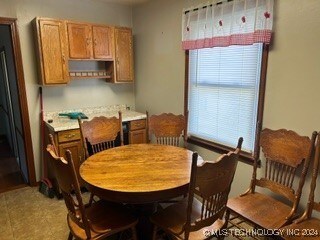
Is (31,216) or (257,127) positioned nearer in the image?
(257,127)

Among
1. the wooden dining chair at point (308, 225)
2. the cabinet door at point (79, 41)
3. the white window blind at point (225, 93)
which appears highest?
Answer: the cabinet door at point (79, 41)

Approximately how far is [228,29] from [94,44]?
1.78 metres

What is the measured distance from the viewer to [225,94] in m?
2.57

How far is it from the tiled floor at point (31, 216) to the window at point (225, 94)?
1065 millimetres

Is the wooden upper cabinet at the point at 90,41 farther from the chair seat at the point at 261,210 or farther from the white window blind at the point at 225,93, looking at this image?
the chair seat at the point at 261,210

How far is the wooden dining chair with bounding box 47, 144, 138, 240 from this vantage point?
1.42 metres

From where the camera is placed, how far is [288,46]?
6.42ft

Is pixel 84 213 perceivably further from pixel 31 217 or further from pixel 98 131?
pixel 31 217

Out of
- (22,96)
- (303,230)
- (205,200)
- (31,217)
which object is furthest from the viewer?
(22,96)

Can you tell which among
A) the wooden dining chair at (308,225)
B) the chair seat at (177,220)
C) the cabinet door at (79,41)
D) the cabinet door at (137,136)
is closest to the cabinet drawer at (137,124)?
the cabinet door at (137,136)

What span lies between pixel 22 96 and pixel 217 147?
250cm

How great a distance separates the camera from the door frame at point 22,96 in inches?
112

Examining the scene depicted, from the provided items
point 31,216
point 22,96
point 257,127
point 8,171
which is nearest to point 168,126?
point 257,127

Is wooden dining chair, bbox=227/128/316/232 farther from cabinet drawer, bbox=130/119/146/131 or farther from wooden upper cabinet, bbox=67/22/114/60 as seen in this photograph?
wooden upper cabinet, bbox=67/22/114/60
